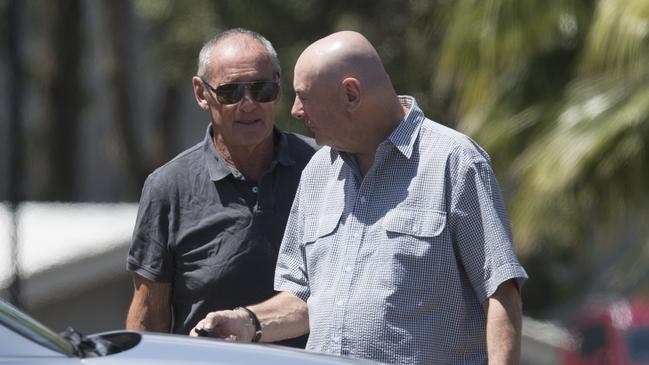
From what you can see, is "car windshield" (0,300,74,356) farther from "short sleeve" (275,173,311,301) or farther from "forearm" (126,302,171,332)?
"forearm" (126,302,171,332)

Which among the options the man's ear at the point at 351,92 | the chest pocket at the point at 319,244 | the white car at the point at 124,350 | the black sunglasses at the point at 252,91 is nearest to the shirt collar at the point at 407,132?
the man's ear at the point at 351,92

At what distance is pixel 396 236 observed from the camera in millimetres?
3861

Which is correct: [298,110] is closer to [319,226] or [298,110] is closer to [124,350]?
[319,226]

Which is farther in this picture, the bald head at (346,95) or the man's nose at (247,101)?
the man's nose at (247,101)

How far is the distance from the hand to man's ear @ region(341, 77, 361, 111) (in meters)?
0.65

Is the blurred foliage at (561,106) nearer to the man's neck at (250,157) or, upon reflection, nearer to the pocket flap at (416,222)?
the man's neck at (250,157)

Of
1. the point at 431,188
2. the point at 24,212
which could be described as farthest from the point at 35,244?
the point at 431,188

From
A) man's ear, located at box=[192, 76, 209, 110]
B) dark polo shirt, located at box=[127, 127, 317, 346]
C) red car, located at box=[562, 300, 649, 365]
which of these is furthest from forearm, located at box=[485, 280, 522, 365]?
red car, located at box=[562, 300, 649, 365]

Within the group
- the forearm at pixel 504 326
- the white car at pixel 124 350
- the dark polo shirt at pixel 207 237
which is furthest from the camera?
the dark polo shirt at pixel 207 237

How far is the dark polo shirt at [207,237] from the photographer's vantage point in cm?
450

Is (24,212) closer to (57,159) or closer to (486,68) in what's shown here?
(486,68)

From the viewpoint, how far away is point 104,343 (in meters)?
3.58

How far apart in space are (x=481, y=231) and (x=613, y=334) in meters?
9.56

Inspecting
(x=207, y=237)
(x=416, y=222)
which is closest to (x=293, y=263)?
(x=207, y=237)
